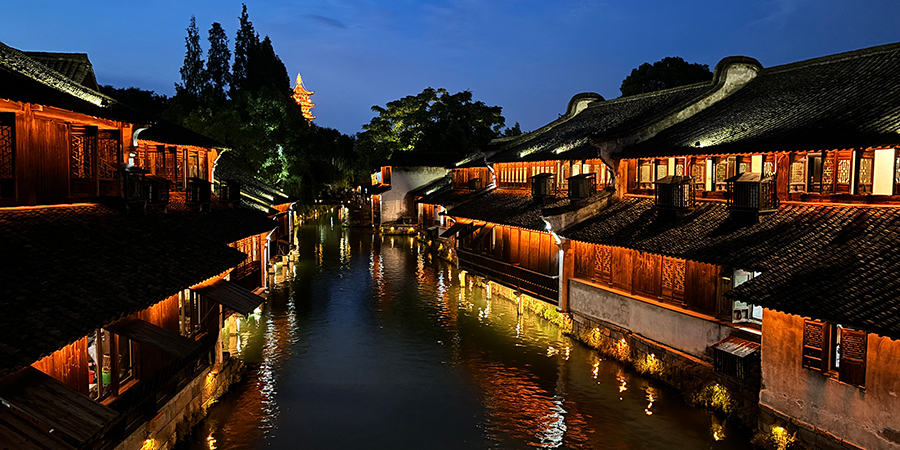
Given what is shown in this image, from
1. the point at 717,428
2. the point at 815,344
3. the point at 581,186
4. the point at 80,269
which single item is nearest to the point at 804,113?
the point at 815,344

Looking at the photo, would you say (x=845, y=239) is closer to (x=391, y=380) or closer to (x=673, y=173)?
(x=673, y=173)

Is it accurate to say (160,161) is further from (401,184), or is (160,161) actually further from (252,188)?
(401,184)

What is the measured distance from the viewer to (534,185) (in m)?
35.7

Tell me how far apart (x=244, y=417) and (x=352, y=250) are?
40.0 m

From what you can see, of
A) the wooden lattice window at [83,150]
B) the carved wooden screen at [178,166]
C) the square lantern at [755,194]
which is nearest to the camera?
the wooden lattice window at [83,150]

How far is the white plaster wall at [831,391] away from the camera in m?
13.4

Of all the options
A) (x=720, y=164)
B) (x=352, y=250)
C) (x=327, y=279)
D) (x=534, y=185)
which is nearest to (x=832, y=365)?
(x=720, y=164)

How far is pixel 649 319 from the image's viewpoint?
22875mm

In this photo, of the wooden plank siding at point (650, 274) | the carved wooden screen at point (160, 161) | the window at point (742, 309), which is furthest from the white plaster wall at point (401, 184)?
the window at point (742, 309)

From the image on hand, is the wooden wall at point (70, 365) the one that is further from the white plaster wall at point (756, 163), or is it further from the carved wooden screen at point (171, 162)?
the white plaster wall at point (756, 163)

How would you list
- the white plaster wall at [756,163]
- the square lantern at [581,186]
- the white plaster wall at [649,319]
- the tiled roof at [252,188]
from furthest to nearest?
the tiled roof at [252,188] < the square lantern at [581,186] < the white plaster wall at [756,163] < the white plaster wall at [649,319]

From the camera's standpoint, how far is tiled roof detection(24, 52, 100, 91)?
23703mm

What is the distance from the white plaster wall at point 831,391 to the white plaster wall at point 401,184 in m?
59.2

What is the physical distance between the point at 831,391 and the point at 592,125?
1020 inches
